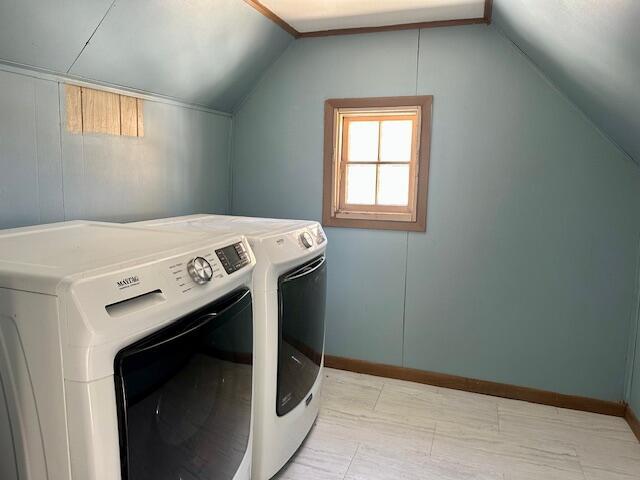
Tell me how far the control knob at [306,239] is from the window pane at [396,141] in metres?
1.10

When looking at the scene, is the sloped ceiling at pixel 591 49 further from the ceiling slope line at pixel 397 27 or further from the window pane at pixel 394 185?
the window pane at pixel 394 185

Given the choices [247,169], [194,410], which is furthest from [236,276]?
A: [247,169]

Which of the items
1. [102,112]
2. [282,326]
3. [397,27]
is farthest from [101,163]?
[397,27]

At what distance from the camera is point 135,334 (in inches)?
A: 38.7

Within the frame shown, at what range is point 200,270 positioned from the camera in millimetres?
1215

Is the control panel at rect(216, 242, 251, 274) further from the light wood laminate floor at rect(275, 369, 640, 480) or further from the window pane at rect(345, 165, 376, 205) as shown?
the window pane at rect(345, 165, 376, 205)

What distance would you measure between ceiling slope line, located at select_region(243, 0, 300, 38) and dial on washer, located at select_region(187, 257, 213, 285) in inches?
61.0

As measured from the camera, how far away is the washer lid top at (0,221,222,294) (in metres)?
0.92

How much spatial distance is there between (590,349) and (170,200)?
247 centimetres

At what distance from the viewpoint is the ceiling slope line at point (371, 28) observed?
2.35 m

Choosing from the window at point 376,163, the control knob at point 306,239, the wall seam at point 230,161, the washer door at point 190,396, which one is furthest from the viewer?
the wall seam at point 230,161

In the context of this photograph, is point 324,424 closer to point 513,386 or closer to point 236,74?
point 513,386

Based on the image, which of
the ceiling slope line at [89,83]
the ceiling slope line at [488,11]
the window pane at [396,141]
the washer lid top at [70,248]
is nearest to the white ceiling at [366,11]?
the ceiling slope line at [488,11]

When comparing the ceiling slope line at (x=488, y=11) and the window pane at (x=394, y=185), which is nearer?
the ceiling slope line at (x=488, y=11)
